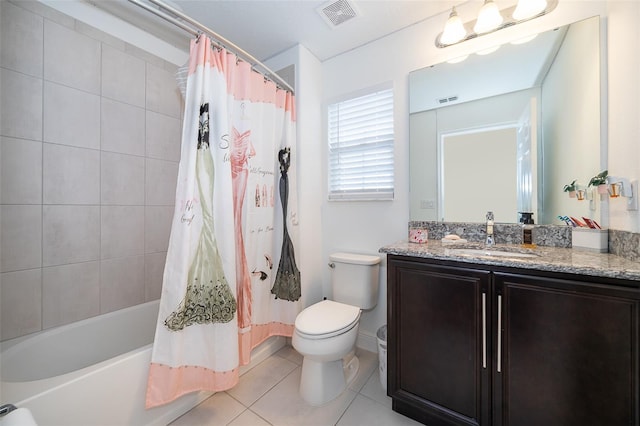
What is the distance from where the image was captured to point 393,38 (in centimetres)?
183

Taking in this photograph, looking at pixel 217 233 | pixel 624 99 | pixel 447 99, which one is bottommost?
pixel 217 233

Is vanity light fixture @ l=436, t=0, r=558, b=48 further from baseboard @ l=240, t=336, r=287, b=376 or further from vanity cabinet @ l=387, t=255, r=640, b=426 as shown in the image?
baseboard @ l=240, t=336, r=287, b=376

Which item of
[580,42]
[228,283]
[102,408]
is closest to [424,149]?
[580,42]

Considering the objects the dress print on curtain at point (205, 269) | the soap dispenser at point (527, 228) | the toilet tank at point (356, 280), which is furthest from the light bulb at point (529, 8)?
the dress print on curtain at point (205, 269)

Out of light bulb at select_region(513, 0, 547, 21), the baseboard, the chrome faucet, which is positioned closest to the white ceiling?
light bulb at select_region(513, 0, 547, 21)

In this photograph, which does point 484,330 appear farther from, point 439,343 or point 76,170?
point 76,170

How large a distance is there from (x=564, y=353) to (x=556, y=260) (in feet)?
1.20

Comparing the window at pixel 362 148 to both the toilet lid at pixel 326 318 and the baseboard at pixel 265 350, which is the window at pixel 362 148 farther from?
the baseboard at pixel 265 350

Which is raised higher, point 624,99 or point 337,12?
point 337,12

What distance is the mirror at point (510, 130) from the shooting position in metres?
1.29

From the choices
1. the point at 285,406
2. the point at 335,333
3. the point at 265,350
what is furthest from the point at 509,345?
the point at 265,350

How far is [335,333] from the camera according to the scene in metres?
1.36

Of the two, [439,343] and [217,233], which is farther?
[217,233]

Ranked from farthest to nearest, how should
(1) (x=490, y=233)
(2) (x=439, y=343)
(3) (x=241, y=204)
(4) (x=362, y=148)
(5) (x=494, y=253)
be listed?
(4) (x=362, y=148), (3) (x=241, y=204), (1) (x=490, y=233), (5) (x=494, y=253), (2) (x=439, y=343)
